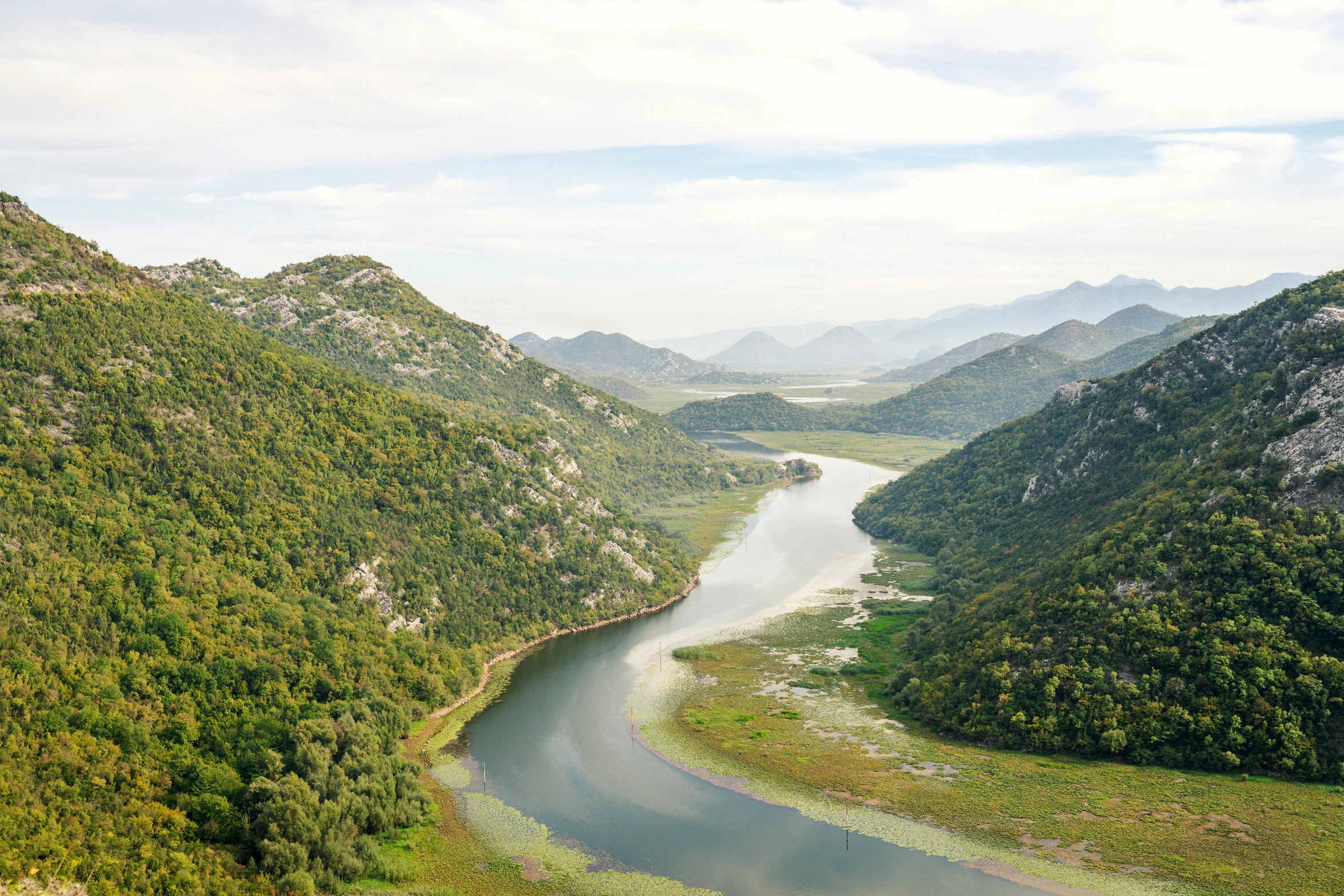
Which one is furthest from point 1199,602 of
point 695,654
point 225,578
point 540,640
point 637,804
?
point 225,578

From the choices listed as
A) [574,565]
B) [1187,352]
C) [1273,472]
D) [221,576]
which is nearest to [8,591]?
[221,576]

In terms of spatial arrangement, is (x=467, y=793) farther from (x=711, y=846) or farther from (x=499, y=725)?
(x=711, y=846)

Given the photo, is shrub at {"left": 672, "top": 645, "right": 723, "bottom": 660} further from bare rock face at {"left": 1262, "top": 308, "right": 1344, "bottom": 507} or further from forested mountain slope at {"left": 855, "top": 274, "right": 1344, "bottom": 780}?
bare rock face at {"left": 1262, "top": 308, "right": 1344, "bottom": 507}

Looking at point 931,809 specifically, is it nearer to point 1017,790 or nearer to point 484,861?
point 1017,790

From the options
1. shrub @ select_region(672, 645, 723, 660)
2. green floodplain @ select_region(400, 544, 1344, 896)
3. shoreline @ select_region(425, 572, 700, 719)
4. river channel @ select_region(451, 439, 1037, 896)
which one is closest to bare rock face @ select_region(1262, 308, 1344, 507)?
green floodplain @ select_region(400, 544, 1344, 896)

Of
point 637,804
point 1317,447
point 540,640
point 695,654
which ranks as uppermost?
point 1317,447

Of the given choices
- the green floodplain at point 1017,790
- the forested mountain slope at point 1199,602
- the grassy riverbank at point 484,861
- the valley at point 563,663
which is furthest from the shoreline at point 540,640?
the forested mountain slope at point 1199,602
